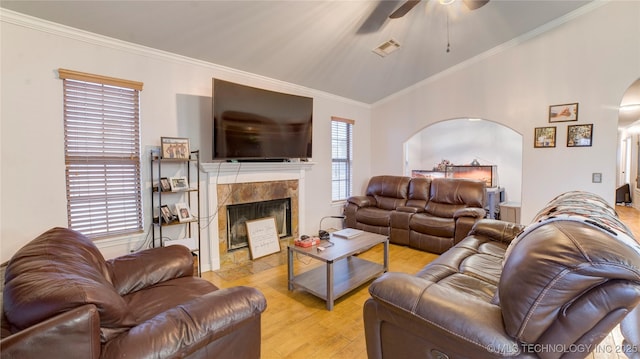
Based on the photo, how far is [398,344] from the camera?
1.45m

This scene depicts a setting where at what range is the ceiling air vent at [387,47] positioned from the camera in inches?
145

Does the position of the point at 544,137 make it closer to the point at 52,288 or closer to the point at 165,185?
the point at 165,185

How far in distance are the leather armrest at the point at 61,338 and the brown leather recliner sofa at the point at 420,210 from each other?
152 inches

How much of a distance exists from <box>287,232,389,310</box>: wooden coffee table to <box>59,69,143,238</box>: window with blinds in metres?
1.76

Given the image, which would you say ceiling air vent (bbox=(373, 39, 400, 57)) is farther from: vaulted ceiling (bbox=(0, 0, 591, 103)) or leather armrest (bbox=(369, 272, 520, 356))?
leather armrest (bbox=(369, 272, 520, 356))

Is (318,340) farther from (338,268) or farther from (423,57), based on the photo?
(423,57)

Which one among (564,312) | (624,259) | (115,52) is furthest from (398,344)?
(115,52)

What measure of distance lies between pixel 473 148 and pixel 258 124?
597 centimetres

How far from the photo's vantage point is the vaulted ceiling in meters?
2.46

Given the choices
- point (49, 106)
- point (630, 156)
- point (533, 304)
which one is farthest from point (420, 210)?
point (630, 156)

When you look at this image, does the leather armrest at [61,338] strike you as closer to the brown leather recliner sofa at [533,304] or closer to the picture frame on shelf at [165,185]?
the brown leather recliner sofa at [533,304]

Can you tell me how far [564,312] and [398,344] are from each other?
738mm

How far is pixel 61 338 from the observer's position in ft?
3.05

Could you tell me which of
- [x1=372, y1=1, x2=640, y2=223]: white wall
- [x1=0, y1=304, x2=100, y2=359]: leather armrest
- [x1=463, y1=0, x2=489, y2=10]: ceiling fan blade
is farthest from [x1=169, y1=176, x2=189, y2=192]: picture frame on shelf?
[x1=372, y1=1, x2=640, y2=223]: white wall
